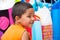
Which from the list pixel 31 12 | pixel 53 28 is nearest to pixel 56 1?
pixel 53 28

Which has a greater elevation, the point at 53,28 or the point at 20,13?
the point at 20,13

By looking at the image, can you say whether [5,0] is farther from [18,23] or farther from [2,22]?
[18,23]

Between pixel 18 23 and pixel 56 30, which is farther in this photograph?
pixel 56 30

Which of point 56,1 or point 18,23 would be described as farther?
point 56,1

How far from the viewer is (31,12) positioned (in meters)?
1.30

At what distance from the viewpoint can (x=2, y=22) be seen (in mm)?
2164

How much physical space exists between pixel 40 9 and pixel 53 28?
284 millimetres

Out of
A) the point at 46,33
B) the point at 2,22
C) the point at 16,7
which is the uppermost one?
the point at 16,7

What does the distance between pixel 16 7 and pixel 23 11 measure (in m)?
0.06

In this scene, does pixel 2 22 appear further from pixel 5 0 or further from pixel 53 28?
pixel 53 28

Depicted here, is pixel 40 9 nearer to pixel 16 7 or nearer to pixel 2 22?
pixel 2 22

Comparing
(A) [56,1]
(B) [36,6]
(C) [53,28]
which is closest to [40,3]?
(B) [36,6]

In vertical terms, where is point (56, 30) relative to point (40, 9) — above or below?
below

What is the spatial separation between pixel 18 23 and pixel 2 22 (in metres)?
0.93
